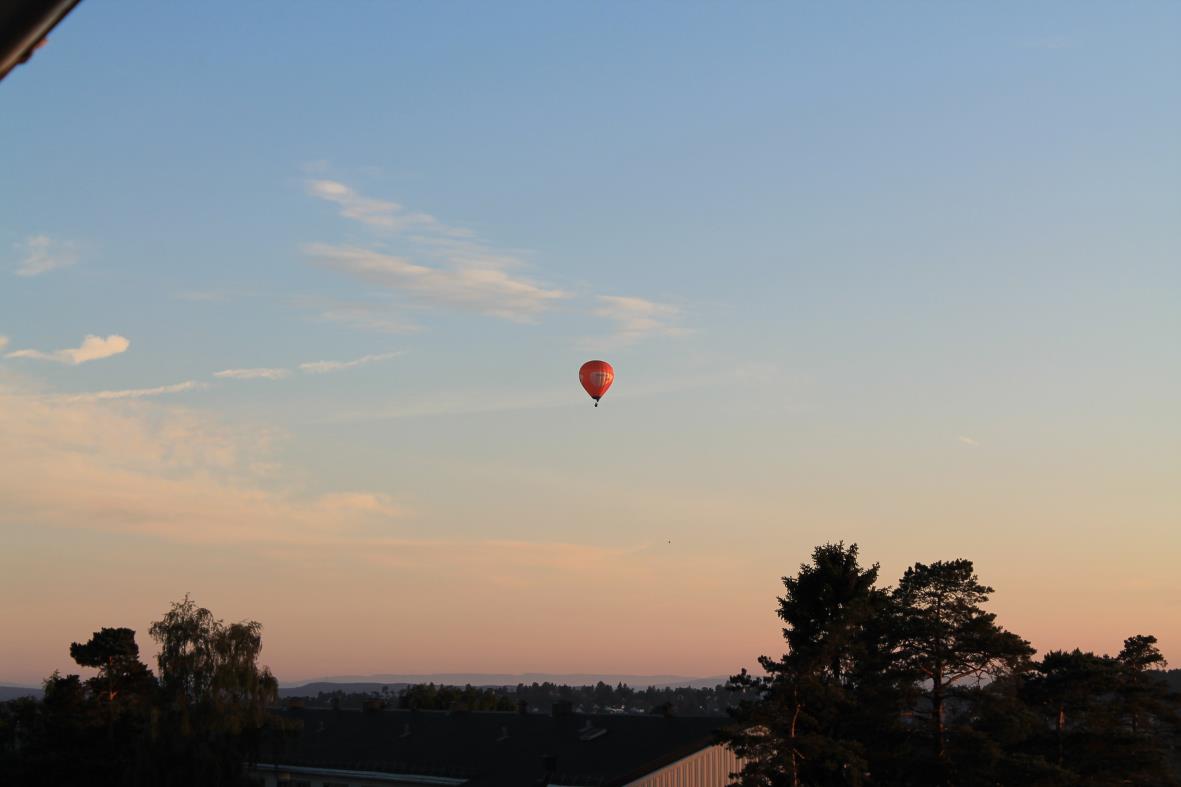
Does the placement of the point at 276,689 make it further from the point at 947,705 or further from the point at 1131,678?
the point at 1131,678

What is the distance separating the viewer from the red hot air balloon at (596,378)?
57.9 metres

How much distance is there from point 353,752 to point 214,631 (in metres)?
Result: 13.3

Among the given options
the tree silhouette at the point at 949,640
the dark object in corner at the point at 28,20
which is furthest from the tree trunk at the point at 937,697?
the dark object in corner at the point at 28,20

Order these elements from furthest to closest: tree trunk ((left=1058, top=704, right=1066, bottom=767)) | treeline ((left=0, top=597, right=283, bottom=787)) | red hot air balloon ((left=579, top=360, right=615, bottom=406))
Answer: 1. red hot air balloon ((left=579, top=360, right=615, bottom=406))
2. treeline ((left=0, top=597, right=283, bottom=787))
3. tree trunk ((left=1058, top=704, right=1066, bottom=767))

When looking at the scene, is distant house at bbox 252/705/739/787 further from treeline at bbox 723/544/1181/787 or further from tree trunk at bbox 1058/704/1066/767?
tree trunk at bbox 1058/704/1066/767

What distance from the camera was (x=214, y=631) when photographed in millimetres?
49531

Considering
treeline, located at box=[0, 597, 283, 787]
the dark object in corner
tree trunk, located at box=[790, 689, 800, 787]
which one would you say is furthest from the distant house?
the dark object in corner

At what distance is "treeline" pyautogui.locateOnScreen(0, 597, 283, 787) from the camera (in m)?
46.9

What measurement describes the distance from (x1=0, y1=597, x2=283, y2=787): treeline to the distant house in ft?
7.61

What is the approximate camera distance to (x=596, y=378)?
58156mm

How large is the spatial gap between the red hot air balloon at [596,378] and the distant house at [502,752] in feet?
53.2

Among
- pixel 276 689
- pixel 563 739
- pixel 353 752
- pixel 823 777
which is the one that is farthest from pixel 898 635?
pixel 353 752

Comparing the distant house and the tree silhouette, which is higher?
the tree silhouette

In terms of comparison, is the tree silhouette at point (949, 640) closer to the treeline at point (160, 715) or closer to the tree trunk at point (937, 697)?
the tree trunk at point (937, 697)
